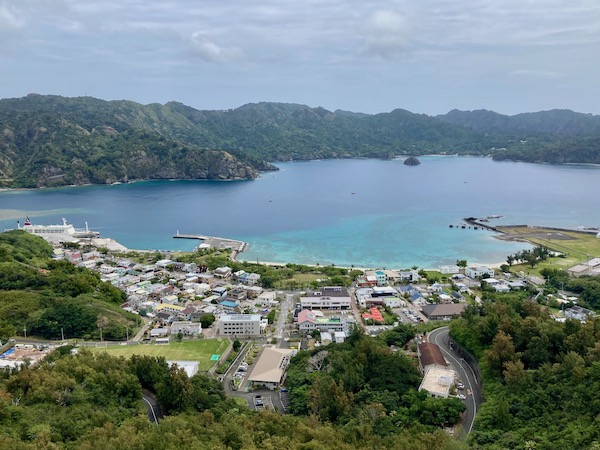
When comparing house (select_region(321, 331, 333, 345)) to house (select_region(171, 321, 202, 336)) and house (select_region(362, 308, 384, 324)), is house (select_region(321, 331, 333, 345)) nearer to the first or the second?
house (select_region(362, 308, 384, 324))

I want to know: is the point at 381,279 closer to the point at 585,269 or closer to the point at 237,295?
the point at 237,295

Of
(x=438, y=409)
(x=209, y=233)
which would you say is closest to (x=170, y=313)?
(x=438, y=409)

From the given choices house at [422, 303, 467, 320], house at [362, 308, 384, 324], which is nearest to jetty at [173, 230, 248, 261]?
house at [362, 308, 384, 324]

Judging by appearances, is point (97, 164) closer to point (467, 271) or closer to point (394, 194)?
point (394, 194)

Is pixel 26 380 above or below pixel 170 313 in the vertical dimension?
above

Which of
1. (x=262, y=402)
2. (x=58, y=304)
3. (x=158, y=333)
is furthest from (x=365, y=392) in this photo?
(x=58, y=304)

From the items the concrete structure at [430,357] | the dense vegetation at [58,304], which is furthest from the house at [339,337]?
the dense vegetation at [58,304]
